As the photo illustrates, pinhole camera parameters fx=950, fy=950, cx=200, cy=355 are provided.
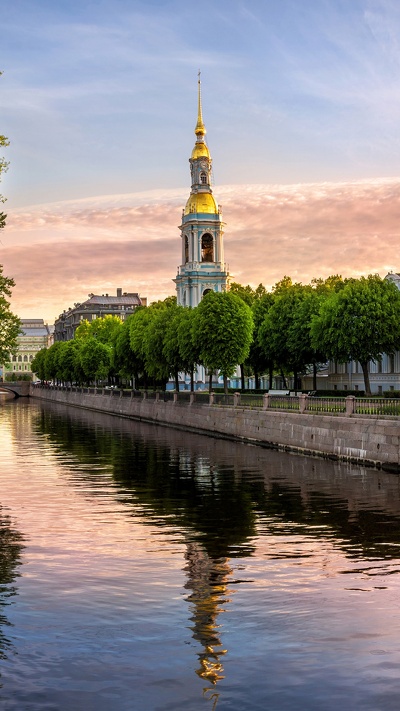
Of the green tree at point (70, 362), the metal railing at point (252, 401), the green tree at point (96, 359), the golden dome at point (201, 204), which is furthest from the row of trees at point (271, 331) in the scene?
the green tree at point (70, 362)

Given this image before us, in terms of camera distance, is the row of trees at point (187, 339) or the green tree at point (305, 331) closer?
the row of trees at point (187, 339)

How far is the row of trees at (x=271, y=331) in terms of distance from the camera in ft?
247

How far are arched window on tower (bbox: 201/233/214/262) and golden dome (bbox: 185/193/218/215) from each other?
3999 mm

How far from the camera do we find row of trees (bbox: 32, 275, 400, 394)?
247ft

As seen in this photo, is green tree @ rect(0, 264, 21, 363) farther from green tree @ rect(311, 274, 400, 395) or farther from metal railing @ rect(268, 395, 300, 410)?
green tree @ rect(311, 274, 400, 395)

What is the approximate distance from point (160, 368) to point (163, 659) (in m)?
82.0

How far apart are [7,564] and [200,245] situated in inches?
5220

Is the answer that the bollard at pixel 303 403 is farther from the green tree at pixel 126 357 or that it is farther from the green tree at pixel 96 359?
the green tree at pixel 96 359

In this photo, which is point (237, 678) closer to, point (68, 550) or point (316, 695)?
point (316, 695)

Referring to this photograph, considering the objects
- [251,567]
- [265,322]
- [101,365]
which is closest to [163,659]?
[251,567]

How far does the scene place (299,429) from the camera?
5112 centimetres

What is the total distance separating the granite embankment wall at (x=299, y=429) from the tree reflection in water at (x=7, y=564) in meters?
18.1

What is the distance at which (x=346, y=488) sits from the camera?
34969mm

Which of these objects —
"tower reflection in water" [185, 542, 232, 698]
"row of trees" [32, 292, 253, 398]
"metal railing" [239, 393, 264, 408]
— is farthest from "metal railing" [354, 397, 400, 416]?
"row of trees" [32, 292, 253, 398]
